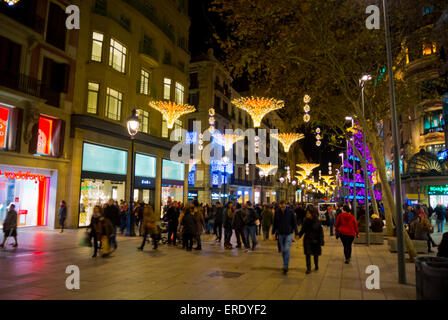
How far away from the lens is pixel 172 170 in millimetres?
32969

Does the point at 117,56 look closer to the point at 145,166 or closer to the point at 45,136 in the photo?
the point at 45,136

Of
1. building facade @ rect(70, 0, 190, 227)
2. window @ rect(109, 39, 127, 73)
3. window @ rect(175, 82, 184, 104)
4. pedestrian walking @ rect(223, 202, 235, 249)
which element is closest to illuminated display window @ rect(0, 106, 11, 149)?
building facade @ rect(70, 0, 190, 227)

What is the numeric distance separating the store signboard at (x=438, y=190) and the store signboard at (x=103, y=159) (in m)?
32.3

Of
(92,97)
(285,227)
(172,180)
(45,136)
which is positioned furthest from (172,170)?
(285,227)

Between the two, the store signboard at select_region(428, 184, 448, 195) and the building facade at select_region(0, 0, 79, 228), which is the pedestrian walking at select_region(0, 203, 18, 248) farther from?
the store signboard at select_region(428, 184, 448, 195)

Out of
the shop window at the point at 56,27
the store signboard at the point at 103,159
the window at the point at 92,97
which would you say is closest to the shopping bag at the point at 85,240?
the store signboard at the point at 103,159

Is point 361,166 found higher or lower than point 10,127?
higher

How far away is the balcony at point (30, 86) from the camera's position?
18.0 m

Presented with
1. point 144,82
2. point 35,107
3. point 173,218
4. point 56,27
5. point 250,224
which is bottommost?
point 250,224

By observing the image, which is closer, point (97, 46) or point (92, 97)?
point (92, 97)

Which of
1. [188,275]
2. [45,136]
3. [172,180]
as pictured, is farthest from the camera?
[172,180]

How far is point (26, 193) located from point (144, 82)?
45.1 feet

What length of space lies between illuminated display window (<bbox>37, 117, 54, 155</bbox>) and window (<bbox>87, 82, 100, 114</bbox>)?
315 cm
